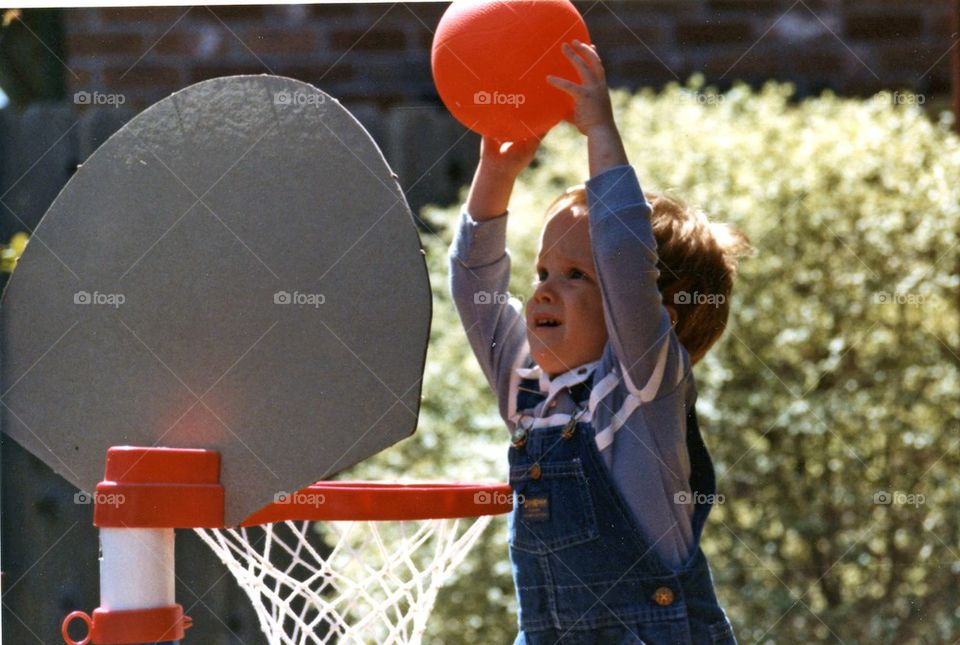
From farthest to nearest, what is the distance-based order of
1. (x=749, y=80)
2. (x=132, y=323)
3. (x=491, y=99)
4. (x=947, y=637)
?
(x=749, y=80) → (x=947, y=637) → (x=491, y=99) → (x=132, y=323)

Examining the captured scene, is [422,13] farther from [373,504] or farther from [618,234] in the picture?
[373,504]

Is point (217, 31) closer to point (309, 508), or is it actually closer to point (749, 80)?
point (749, 80)

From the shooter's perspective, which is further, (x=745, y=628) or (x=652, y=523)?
(x=745, y=628)

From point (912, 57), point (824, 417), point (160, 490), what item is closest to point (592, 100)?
point (160, 490)

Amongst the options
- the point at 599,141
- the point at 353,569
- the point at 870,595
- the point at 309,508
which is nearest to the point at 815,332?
the point at 870,595

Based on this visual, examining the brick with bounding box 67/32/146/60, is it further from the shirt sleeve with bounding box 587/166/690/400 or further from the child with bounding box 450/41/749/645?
the shirt sleeve with bounding box 587/166/690/400

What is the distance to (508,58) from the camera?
7.01 ft

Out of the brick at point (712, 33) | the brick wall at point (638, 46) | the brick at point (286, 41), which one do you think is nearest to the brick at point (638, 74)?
the brick wall at point (638, 46)

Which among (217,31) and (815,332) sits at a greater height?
(217,31)

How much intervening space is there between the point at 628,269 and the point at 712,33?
2.98 meters

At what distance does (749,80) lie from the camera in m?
4.88

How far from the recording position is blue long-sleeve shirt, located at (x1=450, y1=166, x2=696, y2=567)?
2189 millimetres

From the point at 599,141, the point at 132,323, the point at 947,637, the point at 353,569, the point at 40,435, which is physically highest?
the point at 599,141

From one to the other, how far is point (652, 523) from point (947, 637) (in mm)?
1762
